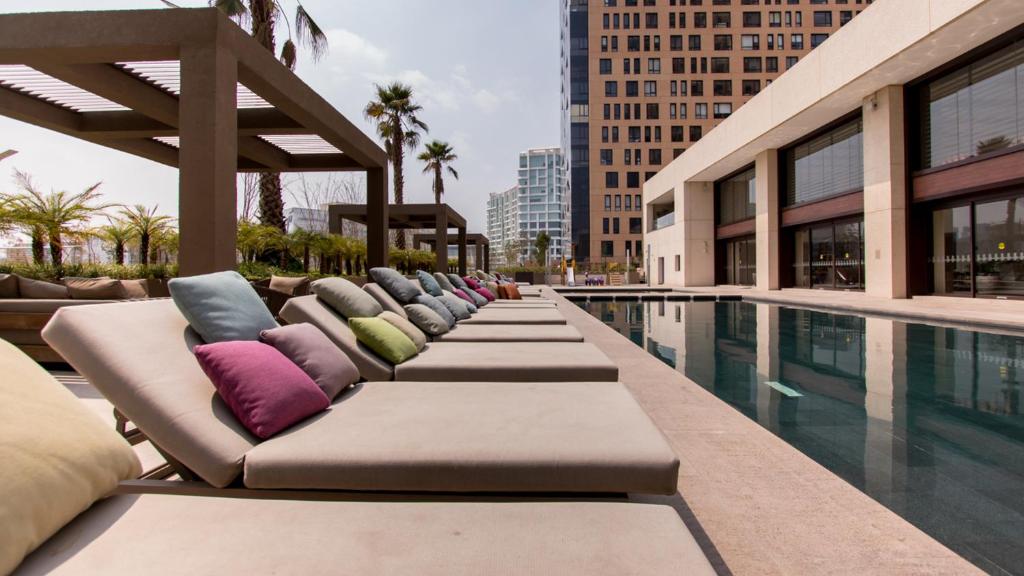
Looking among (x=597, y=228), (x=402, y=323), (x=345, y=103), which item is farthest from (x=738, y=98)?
(x=402, y=323)

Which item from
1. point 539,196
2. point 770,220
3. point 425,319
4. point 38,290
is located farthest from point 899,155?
point 539,196

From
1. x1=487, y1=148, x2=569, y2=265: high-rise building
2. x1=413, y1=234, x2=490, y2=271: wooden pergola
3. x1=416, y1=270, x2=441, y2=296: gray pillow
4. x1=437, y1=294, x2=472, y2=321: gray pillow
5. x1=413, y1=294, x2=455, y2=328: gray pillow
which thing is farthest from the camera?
x1=487, y1=148, x2=569, y2=265: high-rise building

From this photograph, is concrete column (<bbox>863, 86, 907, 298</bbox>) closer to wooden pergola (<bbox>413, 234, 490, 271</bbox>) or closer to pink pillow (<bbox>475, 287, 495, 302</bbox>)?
pink pillow (<bbox>475, 287, 495, 302</bbox>)

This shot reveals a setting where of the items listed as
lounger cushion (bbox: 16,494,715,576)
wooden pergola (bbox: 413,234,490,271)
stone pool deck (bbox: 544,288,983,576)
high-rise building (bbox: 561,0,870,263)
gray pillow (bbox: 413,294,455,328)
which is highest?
high-rise building (bbox: 561,0,870,263)

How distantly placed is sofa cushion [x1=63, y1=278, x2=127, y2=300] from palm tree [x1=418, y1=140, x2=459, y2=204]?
22594mm

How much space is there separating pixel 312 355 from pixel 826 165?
1855 centimetres

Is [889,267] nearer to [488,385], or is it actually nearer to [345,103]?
[488,385]

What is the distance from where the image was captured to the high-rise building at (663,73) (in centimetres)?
4372

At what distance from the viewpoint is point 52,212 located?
39.3 ft

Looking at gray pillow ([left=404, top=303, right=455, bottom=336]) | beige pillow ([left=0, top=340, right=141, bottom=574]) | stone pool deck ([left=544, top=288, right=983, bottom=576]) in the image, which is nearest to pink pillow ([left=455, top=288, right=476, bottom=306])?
gray pillow ([left=404, top=303, right=455, bottom=336])

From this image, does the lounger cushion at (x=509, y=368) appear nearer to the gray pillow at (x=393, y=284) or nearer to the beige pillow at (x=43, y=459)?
the gray pillow at (x=393, y=284)

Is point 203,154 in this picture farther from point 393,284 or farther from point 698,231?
point 698,231

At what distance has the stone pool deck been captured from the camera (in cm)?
162

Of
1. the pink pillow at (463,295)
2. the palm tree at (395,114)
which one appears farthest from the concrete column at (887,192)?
the palm tree at (395,114)
